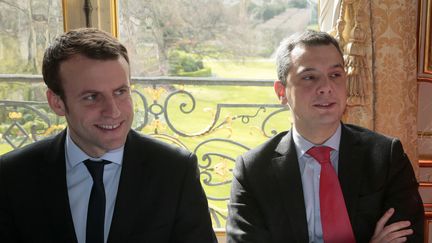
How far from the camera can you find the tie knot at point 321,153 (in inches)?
84.0

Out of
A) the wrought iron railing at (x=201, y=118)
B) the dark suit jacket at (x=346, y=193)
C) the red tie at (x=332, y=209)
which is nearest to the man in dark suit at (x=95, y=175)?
the dark suit jacket at (x=346, y=193)

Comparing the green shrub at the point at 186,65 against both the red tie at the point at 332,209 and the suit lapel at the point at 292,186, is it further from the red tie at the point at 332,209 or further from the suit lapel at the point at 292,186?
the red tie at the point at 332,209

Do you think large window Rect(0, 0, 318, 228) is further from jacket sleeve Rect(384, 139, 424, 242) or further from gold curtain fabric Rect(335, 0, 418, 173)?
jacket sleeve Rect(384, 139, 424, 242)

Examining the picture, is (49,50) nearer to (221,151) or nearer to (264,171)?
(264,171)

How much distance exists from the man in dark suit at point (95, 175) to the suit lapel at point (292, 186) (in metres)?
0.34

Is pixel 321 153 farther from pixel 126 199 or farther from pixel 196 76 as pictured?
pixel 196 76

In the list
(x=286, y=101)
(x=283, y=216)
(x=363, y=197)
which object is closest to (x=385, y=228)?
(x=363, y=197)

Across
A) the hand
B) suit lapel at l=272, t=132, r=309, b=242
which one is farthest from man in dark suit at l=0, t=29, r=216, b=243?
the hand

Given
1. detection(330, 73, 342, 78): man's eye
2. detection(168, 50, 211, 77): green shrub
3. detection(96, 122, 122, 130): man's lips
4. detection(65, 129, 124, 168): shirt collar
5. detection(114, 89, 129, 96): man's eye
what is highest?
detection(168, 50, 211, 77): green shrub

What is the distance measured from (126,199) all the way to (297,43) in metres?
0.91

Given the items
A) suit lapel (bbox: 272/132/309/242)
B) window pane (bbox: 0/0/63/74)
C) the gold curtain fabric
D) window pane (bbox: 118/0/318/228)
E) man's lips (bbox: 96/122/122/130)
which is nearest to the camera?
man's lips (bbox: 96/122/122/130)

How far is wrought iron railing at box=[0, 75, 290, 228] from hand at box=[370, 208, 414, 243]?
1.17 meters

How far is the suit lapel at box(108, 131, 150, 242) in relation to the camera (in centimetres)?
190

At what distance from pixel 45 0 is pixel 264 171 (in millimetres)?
1587
